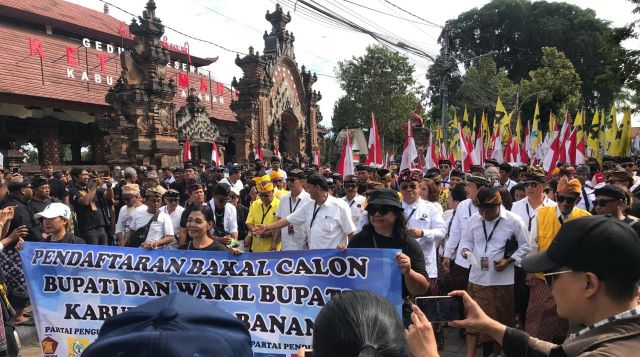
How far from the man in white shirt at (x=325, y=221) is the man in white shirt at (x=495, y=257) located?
50.7 inches

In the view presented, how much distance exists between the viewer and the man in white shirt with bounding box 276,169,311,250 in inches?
214

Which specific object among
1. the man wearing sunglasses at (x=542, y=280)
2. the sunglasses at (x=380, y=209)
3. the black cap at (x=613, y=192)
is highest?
the black cap at (x=613, y=192)

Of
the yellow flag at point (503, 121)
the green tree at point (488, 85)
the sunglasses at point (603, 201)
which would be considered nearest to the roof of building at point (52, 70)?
the yellow flag at point (503, 121)

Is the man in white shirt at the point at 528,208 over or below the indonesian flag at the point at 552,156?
below

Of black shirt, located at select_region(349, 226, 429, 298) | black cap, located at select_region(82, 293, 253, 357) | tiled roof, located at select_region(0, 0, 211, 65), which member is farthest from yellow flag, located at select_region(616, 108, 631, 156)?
tiled roof, located at select_region(0, 0, 211, 65)

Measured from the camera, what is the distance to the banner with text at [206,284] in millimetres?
3281

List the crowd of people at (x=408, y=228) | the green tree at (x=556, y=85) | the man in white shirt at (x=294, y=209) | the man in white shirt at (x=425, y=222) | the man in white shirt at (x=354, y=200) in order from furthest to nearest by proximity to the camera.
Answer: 1. the green tree at (x=556, y=85)
2. the man in white shirt at (x=354, y=200)
3. the man in white shirt at (x=294, y=209)
4. the man in white shirt at (x=425, y=222)
5. the crowd of people at (x=408, y=228)

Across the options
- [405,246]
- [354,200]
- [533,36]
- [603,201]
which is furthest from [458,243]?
[533,36]

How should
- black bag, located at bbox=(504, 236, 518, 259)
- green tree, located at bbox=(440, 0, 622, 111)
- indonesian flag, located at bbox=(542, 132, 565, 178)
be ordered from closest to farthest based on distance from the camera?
black bag, located at bbox=(504, 236, 518, 259) → indonesian flag, located at bbox=(542, 132, 565, 178) → green tree, located at bbox=(440, 0, 622, 111)

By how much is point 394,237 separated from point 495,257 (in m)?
1.57

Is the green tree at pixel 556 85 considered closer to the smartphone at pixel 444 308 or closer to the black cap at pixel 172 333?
the smartphone at pixel 444 308

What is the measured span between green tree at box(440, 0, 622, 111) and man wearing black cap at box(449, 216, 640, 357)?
49.5 metres

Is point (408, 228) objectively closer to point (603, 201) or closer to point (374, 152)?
point (603, 201)

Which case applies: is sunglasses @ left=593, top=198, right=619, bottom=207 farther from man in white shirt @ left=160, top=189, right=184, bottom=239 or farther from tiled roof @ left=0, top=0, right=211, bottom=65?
tiled roof @ left=0, top=0, right=211, bottom=65
